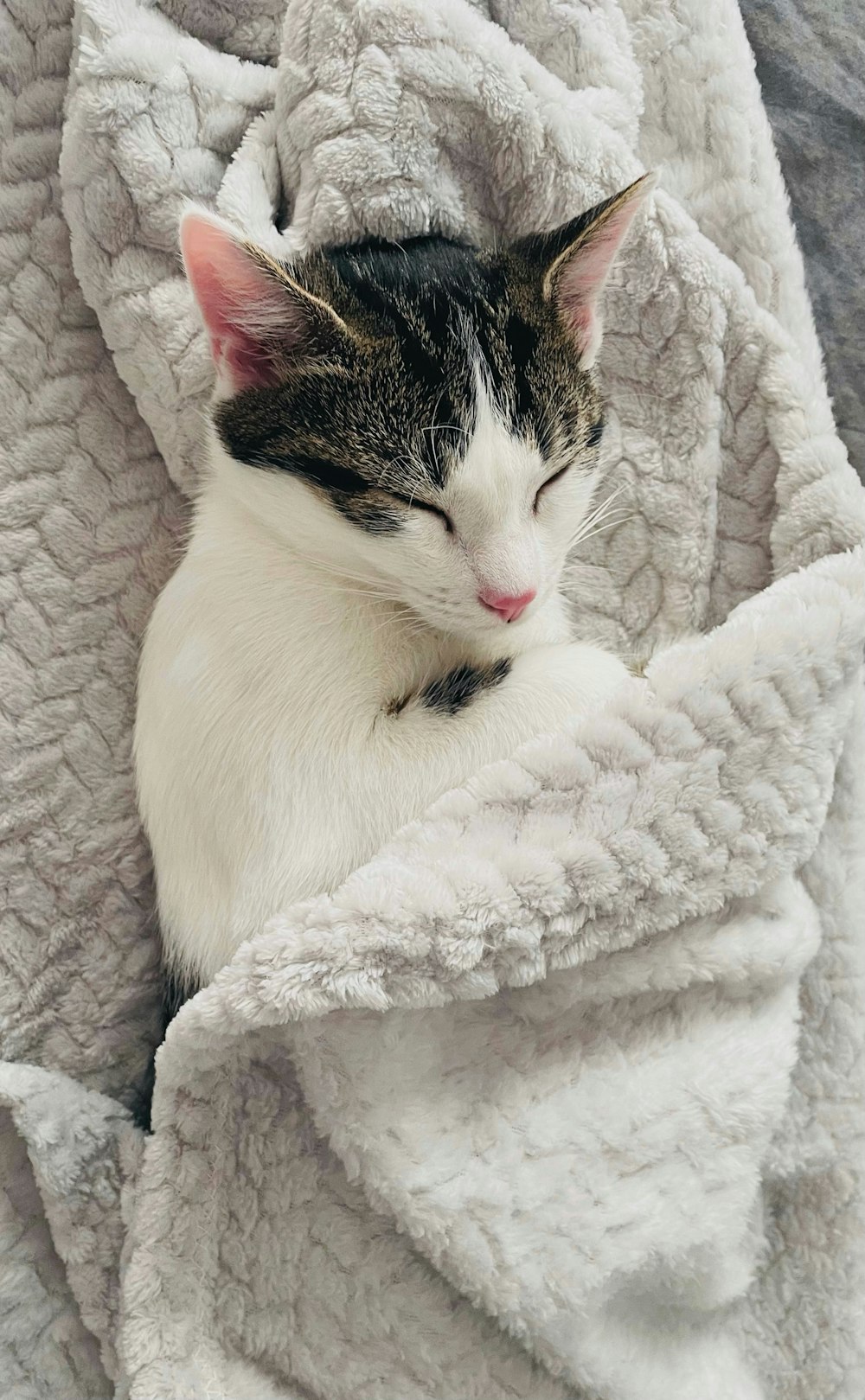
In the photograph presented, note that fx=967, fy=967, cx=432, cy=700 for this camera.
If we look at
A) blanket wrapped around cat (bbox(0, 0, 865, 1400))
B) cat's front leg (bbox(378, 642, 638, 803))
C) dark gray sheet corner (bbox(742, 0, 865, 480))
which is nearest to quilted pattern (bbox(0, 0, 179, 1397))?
blanket wrapped around cat (bbox(0, 0, 865, 1400))

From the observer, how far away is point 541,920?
765mm

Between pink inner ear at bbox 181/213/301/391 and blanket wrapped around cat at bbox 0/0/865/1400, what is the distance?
0.16 m

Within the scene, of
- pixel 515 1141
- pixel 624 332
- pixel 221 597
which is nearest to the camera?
pixel 515 1141

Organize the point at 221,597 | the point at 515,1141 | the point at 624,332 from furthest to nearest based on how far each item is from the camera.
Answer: the point at 624,332 → the point at 221,597 → the point at 515,1141

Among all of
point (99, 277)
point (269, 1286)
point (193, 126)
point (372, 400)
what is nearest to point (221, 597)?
point (372, 400)

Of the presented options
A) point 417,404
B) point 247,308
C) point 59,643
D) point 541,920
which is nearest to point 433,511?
point 417,404

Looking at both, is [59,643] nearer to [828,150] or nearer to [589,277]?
[589,277]

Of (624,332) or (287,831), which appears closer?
(287,831)

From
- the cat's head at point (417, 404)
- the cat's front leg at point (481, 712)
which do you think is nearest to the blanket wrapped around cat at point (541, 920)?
the cat's front leg at point (481, 712)

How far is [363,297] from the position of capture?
85 centimetres

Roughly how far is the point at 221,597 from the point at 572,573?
16.1 inches

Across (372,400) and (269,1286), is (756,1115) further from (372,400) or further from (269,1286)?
(372,400)

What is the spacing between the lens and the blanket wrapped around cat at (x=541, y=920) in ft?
2.51

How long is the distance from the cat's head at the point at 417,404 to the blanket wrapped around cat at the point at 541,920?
14 cm
